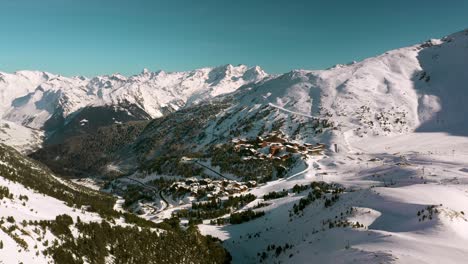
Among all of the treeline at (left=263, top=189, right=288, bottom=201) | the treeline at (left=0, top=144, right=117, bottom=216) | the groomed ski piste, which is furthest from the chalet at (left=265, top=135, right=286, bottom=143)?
the treeline at (left=0, top=144, right=117, bottom=216)

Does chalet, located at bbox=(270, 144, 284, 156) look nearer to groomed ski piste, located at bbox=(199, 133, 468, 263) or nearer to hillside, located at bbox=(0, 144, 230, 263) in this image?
groomed ski piste, located at bbox=(199, 133, 468, 263)

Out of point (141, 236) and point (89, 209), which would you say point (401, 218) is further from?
point (89, 209)

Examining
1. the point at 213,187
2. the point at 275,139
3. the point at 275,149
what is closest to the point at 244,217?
the point at 213,187

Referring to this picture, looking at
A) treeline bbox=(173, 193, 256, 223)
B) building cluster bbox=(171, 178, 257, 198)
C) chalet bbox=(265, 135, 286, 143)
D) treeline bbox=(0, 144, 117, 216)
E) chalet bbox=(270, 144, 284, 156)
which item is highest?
chalet bbox=(265, 135, 286, 143)

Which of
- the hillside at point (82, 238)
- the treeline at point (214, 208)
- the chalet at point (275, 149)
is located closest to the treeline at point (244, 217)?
the treeline at point (214, 208)

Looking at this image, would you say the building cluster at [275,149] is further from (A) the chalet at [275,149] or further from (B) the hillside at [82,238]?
(B) the hillside at [82,238]

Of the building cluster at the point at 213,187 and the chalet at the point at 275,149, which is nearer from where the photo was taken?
the building cluster at the point at 213,187
